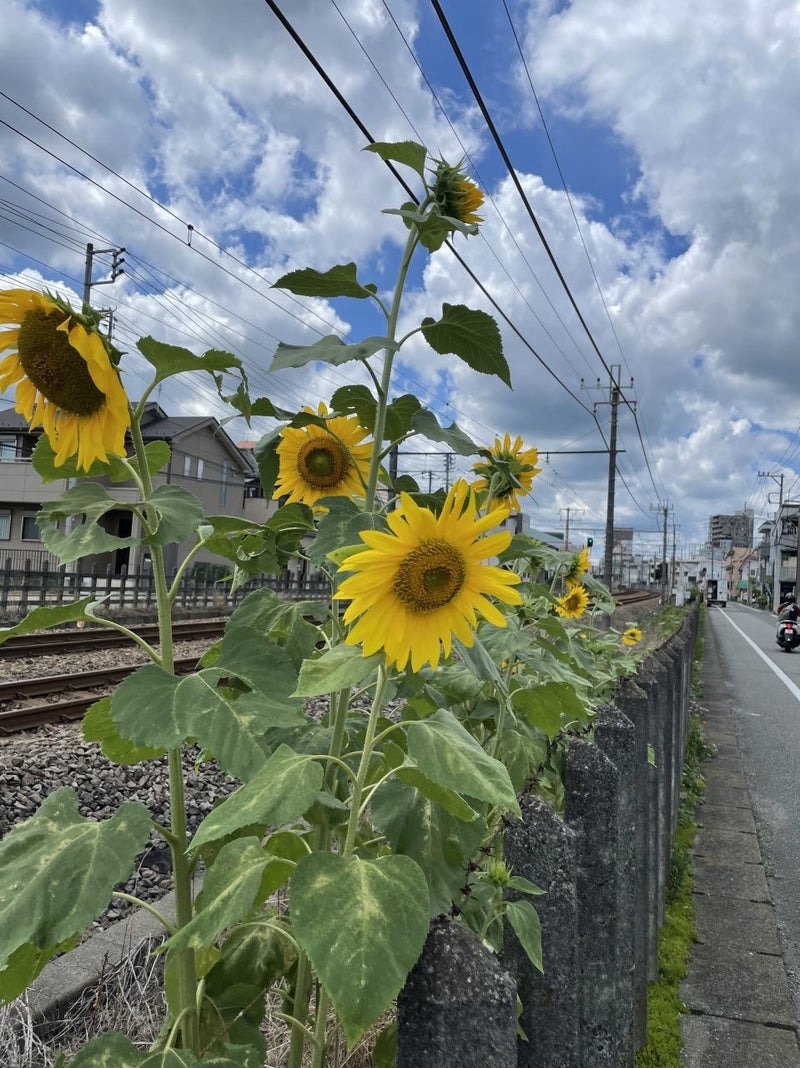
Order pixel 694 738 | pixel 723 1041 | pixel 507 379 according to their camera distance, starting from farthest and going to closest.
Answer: pixel 694 738 < pixel 723 1041 < pixel 507 379

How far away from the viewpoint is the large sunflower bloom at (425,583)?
1312 millimetres

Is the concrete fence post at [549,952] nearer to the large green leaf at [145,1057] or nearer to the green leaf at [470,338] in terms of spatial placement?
the large green leaf at [145,1057]

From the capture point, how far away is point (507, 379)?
64.6 inches

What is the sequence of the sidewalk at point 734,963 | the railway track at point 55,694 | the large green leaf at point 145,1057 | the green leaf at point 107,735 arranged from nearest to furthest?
1. the large green leaf at point 145,1057
2. the green leaf at point 107,735
3. the sidewalk at point 734,963
4. the railway track at point 55,694

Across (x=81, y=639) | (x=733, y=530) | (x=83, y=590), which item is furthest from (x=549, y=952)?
(x=733, y=530)

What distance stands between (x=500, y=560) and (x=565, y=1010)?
0.91 m

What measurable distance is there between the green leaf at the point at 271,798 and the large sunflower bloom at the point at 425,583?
0.22 meters

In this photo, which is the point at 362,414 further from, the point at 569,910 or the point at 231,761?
the point at 569,910

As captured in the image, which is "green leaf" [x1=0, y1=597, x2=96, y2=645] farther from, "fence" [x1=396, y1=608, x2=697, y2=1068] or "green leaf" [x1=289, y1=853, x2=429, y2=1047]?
"fence" [x1=396, y1=608, x2=697, y2=1068]

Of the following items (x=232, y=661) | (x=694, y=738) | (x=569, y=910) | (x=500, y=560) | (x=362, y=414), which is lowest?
(x=694, y=738)

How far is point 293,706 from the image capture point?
1.28 metres

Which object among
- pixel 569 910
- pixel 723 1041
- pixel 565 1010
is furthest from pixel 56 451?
pixel 723 1041

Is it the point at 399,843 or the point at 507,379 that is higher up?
the point at 507,379

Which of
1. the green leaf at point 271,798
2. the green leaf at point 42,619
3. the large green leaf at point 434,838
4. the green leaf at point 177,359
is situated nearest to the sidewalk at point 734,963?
the large green leaf at point 434,838
